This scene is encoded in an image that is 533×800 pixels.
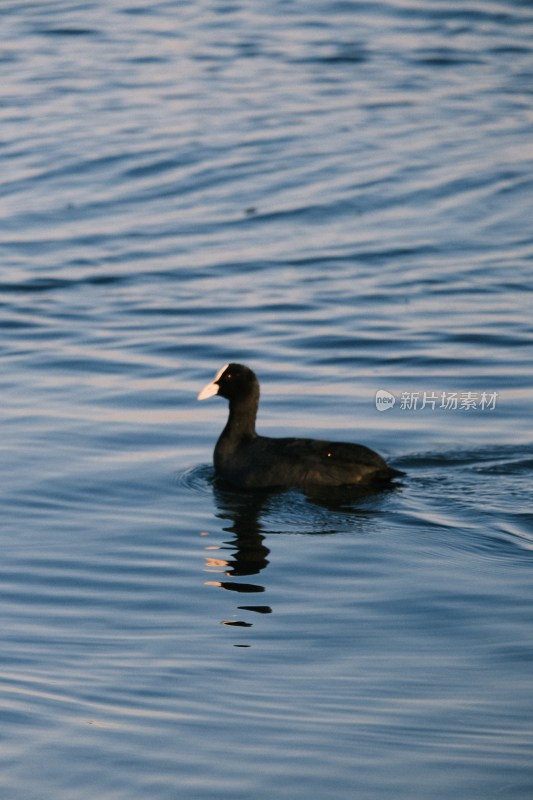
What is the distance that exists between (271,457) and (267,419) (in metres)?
1.77

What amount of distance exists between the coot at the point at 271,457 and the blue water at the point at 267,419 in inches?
6.0

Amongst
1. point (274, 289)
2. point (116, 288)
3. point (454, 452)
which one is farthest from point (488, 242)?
point (454, 452)

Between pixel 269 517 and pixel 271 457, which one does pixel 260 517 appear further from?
pixel 271 457

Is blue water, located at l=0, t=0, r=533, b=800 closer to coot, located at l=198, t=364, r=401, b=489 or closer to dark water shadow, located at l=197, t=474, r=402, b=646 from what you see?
dark water shadow, located at l=197, t=474, r=402, b=646

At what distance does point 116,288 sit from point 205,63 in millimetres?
13866

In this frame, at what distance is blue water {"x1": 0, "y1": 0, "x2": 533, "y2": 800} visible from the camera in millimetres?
6297

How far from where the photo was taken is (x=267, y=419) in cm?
1226

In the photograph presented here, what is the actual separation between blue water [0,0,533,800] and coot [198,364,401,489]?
0.15m

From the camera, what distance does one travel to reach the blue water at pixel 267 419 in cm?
630

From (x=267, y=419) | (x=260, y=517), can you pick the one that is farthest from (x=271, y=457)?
(x=267, y=419)

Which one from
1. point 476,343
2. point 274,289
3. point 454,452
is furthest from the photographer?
point 274,289

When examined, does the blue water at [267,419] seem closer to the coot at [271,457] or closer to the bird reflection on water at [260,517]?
the bird reflection on water at [260,517]

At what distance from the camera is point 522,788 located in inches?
225

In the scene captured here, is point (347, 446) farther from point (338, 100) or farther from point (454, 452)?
point (338, 100)
